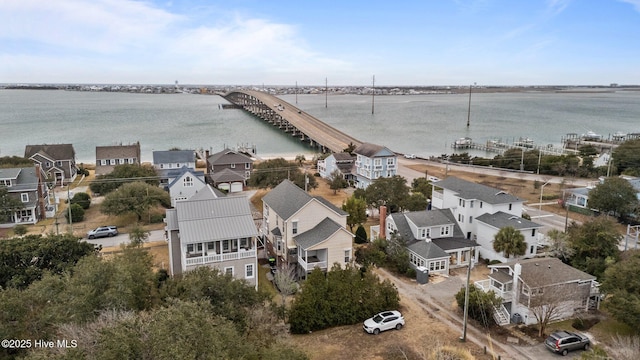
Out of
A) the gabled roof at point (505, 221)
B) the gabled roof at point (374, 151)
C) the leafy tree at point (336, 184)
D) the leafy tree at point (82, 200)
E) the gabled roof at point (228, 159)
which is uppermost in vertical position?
the gabled roof at point (374, 151)

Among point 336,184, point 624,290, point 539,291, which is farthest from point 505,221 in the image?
point 336,184

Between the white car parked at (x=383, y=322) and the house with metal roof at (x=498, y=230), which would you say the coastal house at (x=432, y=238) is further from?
the white car parked at (x=383, y=322)

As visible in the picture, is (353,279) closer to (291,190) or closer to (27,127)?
(291,190)

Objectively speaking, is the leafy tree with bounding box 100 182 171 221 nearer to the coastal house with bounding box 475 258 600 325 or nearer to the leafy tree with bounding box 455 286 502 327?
the leafy tree with bounding box 455 286 502 327

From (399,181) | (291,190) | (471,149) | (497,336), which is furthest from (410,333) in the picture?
(471,149)

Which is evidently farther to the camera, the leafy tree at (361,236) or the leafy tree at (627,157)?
the leafy tree at (627,157)

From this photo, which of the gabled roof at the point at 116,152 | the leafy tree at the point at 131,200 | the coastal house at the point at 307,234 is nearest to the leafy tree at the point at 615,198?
the coastal house at the point at 307,234
